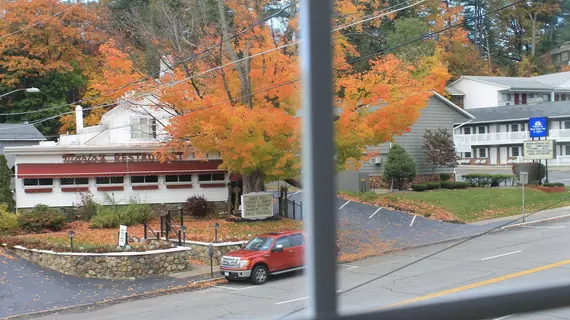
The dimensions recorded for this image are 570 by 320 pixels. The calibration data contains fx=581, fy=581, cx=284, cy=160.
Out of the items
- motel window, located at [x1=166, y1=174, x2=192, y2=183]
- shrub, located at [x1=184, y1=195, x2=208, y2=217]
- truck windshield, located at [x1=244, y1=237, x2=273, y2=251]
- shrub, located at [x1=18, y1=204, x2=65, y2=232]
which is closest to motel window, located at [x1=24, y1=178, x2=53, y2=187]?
shrub, located at [x1=18, y1=204, x2=65, y2=232]

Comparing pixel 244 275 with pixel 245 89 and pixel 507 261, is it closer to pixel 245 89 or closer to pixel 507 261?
pixel 245 89

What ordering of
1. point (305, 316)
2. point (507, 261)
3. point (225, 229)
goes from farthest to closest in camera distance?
point (225, 229) < point (507, 261) < point (305, 316)

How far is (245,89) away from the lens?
13617 millimetres

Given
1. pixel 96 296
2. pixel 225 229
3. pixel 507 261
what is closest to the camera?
pixel 507 261

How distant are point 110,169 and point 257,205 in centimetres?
620

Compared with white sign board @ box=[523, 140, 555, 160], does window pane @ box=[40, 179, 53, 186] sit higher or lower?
lower

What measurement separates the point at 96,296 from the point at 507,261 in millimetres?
10427

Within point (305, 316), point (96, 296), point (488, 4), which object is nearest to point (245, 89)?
point (96, 296)

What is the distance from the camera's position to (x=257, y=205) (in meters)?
16.6

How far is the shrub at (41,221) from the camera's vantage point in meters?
17.3

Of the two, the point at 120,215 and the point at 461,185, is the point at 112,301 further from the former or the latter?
the point at 461,185

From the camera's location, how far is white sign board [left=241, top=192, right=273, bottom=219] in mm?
16562

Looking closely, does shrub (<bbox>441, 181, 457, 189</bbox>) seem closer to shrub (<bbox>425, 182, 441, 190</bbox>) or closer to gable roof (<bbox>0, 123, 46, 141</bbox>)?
shrub (<bbox>425, 182, 441, 190</bbox>)

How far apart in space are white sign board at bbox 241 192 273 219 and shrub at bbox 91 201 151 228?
3.57 m
